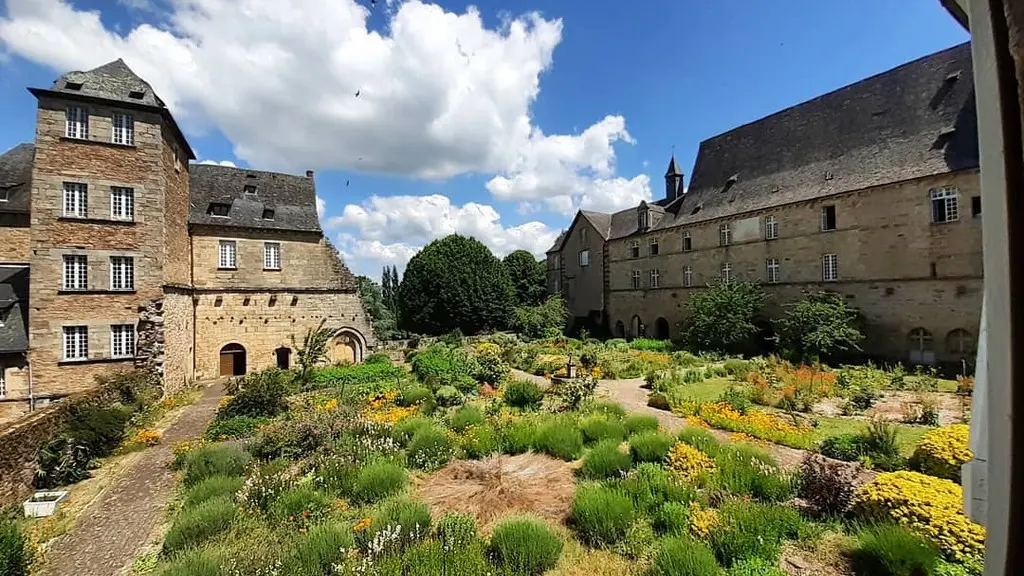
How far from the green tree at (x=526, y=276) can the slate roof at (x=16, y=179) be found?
3476 centimetres

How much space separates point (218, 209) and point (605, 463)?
21.8m

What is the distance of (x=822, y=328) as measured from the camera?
18.9m

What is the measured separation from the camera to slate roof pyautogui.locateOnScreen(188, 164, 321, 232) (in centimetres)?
2078

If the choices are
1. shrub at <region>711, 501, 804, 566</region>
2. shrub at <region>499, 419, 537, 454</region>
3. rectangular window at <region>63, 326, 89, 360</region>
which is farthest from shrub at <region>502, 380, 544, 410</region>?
rectangular window at <region>63, 326, 89, 360</region>

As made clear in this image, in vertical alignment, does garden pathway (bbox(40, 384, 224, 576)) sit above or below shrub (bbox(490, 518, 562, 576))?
below

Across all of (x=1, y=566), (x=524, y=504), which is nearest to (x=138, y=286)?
(x=1, y=566)

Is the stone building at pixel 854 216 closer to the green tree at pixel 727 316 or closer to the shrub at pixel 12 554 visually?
the green tree at pixel 727 316

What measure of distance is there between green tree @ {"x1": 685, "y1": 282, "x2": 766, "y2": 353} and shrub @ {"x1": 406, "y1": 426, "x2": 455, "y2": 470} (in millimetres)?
17723

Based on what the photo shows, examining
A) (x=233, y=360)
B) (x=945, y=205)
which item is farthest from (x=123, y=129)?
(x=945, y=205)

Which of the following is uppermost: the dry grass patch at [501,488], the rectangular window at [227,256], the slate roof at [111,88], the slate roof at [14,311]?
the slate roof at [111,88]

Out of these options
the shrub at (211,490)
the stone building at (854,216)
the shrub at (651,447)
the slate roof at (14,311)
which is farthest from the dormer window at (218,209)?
the stone building at (854,216)

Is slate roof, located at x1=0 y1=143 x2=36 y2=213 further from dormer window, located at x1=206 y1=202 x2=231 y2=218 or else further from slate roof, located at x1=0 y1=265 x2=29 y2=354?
dormer window, located at x1=206 y1=202 x2=231 y2=218

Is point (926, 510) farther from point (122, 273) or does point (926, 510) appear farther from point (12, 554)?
point (122, 273)

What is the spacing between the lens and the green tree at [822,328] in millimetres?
18641
